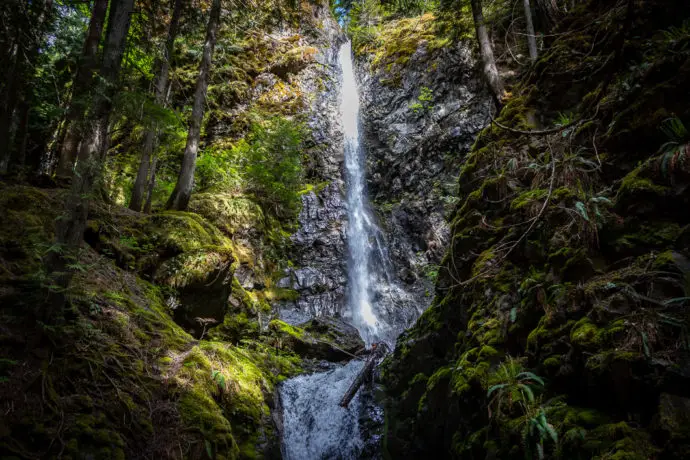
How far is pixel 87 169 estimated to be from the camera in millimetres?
3482

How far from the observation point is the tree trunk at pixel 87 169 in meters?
3.41

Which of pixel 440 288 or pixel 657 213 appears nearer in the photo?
pixel 657 213

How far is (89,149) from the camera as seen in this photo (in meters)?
3.55

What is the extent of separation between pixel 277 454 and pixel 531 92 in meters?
7.00

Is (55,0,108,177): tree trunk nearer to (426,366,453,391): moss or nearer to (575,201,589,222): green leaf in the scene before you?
(575,201,589,222): green leaf

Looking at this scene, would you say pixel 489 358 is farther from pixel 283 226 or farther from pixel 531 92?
pixel 283 226

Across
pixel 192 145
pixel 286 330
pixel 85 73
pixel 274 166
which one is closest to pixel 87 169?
pixel 85 73

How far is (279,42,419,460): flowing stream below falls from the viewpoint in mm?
7527

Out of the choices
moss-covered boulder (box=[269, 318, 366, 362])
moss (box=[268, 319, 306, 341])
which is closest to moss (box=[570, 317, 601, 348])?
moss-covered boulder (box=[269, 318, 366, 362])

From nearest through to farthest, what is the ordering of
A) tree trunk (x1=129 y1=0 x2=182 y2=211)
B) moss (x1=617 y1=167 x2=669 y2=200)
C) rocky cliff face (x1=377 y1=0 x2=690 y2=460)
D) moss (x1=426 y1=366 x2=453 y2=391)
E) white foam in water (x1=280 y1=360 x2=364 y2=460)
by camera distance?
1. rocky cliff face (x1=377 y1=0 x2=690 y2=460)
2. moss (x1=617 y1=167 x2=669 y2=200)
3. moss (x1=426 y1=366 x2=453 y2=391)
4. white foam in water (x1=280 y1=360 x2=364 y2=460)
5. tree trunk (x1=129 y1=0 x2=182 y2=211)

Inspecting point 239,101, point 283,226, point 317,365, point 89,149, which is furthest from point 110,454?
point 239,101

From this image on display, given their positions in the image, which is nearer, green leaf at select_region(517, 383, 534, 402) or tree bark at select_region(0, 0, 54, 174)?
green leaf at select_region(517, 383, 534, 402)

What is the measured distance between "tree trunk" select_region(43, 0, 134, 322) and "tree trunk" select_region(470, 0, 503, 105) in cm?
650

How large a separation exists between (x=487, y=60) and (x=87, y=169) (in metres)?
7.72
